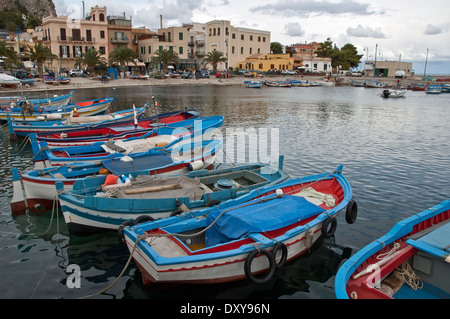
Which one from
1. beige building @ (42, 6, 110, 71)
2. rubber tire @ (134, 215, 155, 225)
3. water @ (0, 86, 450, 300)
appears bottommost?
water @ (0, 86, 450, 300)

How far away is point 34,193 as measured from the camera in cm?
1215

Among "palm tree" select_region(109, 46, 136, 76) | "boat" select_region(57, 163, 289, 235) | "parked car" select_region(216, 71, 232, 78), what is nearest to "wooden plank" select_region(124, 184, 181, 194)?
"boat" select_region(57, 163, 289, 235)

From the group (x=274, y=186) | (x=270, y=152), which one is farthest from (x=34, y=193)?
(x=270, y=152)

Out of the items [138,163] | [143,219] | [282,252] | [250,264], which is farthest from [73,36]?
[250,264]

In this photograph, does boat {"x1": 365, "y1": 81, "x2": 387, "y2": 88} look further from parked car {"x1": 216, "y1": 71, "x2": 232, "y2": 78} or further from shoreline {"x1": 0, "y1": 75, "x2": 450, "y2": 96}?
parked car {"x1": 216, "y1": 71, "x2": 232, "y2": 78}

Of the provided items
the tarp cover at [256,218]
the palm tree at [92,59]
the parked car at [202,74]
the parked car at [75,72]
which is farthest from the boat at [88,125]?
the parked car at [202,74]

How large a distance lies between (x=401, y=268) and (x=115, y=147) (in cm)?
1307

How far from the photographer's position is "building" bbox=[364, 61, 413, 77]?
115 meters

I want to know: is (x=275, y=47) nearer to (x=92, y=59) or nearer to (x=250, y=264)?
(x=92, y=59)

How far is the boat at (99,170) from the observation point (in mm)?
11930

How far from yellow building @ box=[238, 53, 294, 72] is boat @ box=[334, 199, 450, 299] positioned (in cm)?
9874

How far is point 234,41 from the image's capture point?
98.3 m
